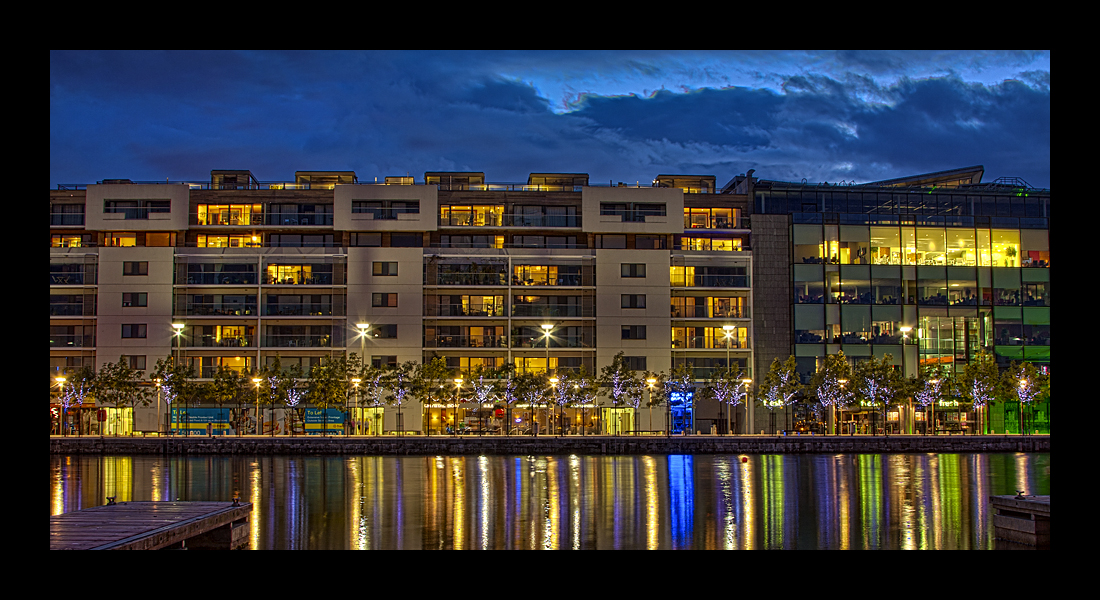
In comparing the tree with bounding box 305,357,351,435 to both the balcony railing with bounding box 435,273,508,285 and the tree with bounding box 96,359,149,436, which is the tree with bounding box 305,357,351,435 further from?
the balcony railing with bounding box 435,273,508,285

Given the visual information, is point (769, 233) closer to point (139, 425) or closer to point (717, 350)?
point (717, 350)

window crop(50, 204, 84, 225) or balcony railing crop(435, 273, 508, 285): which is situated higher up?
window crop(50, 204, 84, 225)

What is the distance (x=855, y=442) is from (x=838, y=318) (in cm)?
1718

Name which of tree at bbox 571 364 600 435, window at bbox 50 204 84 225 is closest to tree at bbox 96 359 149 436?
window at bbox 50 204 84 225

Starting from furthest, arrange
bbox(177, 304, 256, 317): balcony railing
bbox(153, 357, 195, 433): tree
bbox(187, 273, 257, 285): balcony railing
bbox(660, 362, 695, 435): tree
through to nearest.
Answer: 1. bbox(177, 304, 256, 317): balcony railing
2. bbox(187, 273, 257, 285): balcony railing
3. bbox(660, 362, 695, 435): tree
4. bbox(153, 357, 195, 433): tree

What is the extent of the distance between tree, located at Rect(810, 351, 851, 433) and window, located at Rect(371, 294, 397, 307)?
97.0 feet

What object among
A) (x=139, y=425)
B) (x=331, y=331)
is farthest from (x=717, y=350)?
(x=139, y=425)

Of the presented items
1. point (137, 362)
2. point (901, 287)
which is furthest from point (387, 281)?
point (901, 287)

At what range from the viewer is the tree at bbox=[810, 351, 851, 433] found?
209 feet

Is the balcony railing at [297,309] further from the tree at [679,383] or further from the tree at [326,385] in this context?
the tree at [679,383]

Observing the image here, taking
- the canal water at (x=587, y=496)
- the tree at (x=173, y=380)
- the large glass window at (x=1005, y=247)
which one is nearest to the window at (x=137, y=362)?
the tree at (x=173, y=380)

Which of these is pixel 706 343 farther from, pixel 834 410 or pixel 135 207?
pixel 135 207
